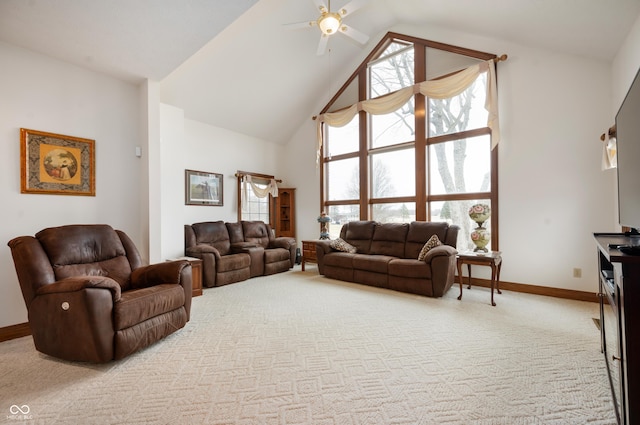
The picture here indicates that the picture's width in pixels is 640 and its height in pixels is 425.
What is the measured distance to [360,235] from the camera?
5.10 m

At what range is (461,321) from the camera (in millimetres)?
2873

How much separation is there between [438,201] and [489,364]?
10.4 feet

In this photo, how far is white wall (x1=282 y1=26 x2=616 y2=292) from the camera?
3.45 m

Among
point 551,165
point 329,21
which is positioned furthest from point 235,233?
point 551,165

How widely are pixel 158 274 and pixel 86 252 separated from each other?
71cm

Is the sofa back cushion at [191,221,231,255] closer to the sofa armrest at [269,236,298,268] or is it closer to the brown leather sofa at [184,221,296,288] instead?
the brown leather sofa at [184,221,296,288]

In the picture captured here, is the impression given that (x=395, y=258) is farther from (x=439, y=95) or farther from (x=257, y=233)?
(x=257, y=233)

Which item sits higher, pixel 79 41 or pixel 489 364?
pixel 79 41

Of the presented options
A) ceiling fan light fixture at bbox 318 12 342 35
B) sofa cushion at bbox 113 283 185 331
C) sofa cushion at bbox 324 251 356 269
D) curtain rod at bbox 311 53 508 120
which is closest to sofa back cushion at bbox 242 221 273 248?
sofa cushion at bbox 324 251 356 269

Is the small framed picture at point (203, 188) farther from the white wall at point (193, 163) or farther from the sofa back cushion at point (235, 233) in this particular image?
the sofa back cushion at point (235, 233)

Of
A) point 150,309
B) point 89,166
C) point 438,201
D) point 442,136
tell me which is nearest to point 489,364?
point 150,309

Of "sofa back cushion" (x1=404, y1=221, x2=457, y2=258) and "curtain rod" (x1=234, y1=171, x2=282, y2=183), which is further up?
"curtain rod" (x1=234, y1=171, x2=282, y2=183)

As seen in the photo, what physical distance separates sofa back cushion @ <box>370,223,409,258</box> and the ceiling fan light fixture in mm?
3043

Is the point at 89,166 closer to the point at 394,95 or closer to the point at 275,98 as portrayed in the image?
the point at 275,98
